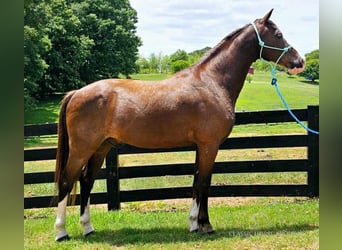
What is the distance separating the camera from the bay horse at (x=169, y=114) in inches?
141

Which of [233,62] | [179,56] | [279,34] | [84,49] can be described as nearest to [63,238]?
[233,62]

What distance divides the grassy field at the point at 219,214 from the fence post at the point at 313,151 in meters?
0.18

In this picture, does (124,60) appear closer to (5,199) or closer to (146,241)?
(146,241)

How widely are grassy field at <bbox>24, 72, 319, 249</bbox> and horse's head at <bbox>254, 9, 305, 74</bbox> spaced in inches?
16.7

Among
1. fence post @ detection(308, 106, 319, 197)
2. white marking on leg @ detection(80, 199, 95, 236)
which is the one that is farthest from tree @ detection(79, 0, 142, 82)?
fence post @ detection(308, 106, 319, 197)

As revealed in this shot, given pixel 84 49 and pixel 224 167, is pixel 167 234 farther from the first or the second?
pixel 84 49

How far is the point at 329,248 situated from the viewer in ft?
3.10

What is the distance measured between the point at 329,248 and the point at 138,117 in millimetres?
2768

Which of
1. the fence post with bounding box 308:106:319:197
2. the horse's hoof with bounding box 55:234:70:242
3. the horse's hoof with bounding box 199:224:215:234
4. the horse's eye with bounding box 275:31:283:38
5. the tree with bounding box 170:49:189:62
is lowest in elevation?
the horse's hoof with bounding box 55:234:70:242

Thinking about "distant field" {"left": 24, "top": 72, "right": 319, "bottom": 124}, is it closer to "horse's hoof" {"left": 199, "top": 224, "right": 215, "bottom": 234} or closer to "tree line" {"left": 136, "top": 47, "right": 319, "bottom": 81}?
"tree line" {"left": 136, "top": 47, "right": 319, "bottom": 81}

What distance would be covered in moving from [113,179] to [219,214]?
1397mm

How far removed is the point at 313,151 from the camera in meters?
4.64

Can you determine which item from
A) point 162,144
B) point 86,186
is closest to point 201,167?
point 162,144

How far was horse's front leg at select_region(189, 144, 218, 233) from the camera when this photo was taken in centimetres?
362
